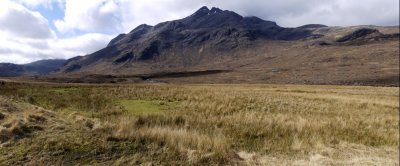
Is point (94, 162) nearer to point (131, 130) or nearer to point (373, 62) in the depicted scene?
point (131, 130)

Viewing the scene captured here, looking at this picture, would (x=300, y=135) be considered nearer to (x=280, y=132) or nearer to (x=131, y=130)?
(x=280, y=132)

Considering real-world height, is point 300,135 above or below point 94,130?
below

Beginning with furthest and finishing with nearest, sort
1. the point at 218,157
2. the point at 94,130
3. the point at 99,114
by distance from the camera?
1. the point at 99,114
2. the point at 94,130
3. the point at 218,157

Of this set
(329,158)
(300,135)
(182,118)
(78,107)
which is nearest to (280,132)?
(300,135)

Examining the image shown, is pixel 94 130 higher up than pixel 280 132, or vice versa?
pixel 94 130

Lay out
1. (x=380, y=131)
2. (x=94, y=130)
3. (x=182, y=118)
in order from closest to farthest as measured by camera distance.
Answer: (x=94, y=130), (x=380, y=131), (x=182, y=118)

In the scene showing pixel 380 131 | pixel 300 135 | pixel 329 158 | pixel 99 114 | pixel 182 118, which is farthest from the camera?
pixel 99 114

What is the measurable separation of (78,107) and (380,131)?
16.8 m

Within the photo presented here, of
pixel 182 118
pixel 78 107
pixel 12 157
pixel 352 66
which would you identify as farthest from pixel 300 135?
pixel 352 66

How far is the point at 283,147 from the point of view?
1333 centimetres

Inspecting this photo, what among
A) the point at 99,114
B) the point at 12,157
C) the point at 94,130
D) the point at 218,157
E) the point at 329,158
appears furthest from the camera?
the point at 99,114

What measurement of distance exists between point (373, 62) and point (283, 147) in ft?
560

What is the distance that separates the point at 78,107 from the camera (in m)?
24.0

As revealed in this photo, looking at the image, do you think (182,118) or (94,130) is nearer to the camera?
(94,130)
